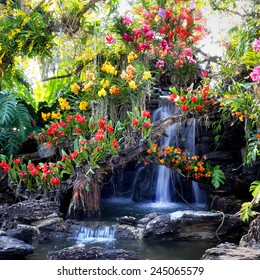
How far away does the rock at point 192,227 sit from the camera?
432 cm

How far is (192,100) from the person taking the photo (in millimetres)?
5062

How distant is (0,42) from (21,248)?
3050 millimetres

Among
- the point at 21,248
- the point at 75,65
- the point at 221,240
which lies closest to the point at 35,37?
the point at 75,65

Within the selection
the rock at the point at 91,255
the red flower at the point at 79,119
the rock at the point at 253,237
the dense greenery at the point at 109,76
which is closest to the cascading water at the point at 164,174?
the dense greenery at the point at 109,76

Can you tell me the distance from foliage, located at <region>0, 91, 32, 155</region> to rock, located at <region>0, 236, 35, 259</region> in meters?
2.18

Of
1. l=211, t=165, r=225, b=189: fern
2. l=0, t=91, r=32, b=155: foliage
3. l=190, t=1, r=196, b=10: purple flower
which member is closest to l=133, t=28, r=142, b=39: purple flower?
l=190, t=1, r=196, b=10: purple flower

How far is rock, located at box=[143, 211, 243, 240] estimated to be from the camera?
432 cm

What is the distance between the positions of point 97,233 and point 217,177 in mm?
2000

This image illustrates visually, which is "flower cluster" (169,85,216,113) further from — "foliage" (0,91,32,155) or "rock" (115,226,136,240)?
"foliage" (0,91,32,155)

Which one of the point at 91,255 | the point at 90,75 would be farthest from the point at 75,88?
the point at 91,255

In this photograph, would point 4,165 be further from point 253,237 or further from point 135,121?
point 253,237

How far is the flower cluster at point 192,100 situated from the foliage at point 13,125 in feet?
7.41

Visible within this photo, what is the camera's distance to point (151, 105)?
6.65 metres

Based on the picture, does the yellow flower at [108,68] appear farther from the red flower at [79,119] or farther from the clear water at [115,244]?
the clear water at [115,244]
